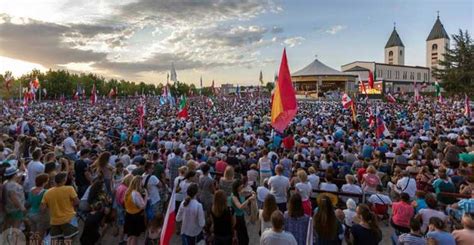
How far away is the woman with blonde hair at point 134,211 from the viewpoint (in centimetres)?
559

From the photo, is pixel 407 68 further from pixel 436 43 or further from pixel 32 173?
pixel 32 173

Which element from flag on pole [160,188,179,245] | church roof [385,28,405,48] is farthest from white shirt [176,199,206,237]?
church roof [385,28,405,48]

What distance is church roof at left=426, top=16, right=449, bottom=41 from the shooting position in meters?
109

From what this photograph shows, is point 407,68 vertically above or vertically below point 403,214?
above

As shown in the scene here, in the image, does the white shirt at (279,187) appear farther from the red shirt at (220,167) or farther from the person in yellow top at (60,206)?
the person in yellow top at (60,206)

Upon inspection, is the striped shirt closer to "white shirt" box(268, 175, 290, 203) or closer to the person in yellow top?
"white shirt" box(268, 175, 290, 203)

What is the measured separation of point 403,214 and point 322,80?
8298cm

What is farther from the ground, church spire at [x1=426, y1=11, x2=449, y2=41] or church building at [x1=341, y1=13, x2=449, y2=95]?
Answer: church spire at [x1=426, y1=11, x2=449, y2=41]

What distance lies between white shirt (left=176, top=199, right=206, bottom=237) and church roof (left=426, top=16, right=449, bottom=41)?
12510 centimetres

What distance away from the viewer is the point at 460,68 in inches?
1532

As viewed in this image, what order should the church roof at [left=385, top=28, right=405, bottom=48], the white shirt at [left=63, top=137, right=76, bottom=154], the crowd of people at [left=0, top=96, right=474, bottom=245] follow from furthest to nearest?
the church roof at [left=385, top=28, right=405, bottom=48], the white shirt at [left=63, top=137, right=76, bottom=154], the crowd of people at [left=0, top=96, right=474, bottom=245]

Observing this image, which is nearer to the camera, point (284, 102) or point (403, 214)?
point (403, 214)

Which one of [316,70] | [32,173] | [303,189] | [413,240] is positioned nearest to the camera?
[413,240]

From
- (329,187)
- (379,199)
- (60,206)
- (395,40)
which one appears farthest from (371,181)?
(395,40)
